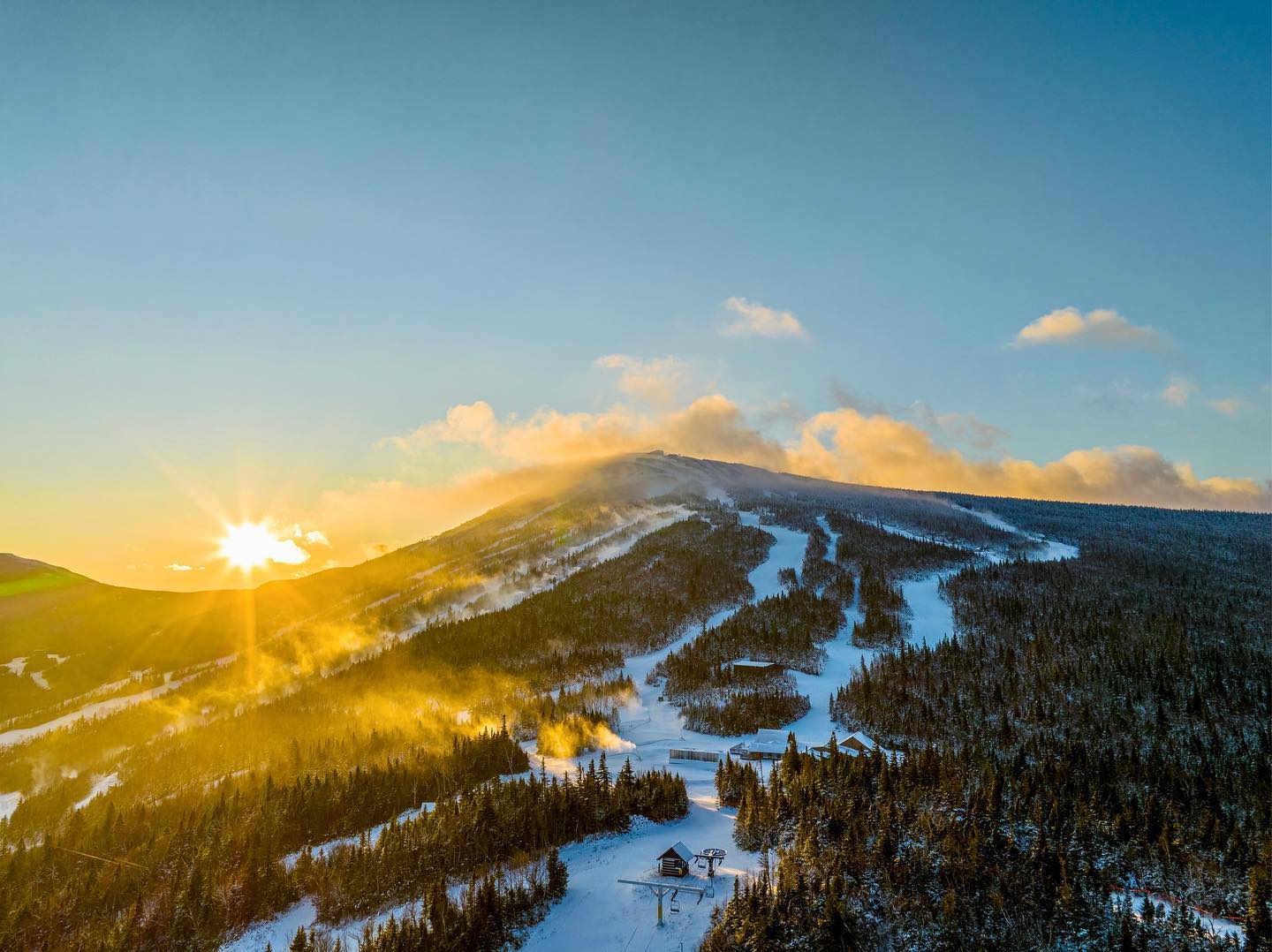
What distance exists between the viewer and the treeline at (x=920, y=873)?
115 feet

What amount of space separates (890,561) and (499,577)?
102 meters

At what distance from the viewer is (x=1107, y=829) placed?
43344 mm

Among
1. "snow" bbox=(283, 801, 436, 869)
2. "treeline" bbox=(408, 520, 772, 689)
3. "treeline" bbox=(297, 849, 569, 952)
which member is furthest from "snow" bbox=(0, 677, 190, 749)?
"treeline" bbox=(297, 849, 569, 952)

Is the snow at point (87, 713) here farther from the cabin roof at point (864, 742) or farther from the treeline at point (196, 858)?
the cabin roof at point (864, 742)


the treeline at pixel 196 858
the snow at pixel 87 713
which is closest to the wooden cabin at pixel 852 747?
the treeline at pixel 196 858

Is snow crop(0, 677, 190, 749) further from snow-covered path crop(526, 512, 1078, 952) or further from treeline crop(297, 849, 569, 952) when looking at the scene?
treeline crop(297, 849, 569, 952)

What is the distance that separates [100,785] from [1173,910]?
145967 mm

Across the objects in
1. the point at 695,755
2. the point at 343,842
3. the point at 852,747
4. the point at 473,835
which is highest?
the point at 852,747

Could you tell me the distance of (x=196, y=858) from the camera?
5334 cm

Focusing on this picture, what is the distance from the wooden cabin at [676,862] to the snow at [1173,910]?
72.6 feet

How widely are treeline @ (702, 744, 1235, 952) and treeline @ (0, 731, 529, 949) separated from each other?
32.6m

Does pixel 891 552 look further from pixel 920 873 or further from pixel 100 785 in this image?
pixel 100 785

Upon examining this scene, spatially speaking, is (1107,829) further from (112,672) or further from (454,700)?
(112,672)

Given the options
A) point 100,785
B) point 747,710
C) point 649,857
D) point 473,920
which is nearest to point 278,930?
point 473,920
